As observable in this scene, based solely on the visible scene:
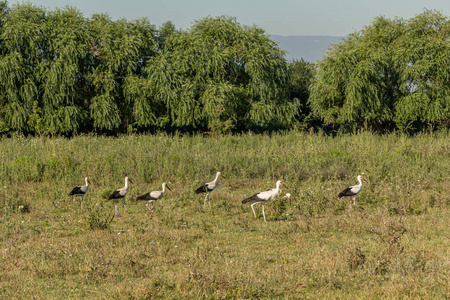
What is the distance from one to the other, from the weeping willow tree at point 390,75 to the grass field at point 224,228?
10694 mm

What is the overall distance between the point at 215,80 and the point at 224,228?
22580 mm

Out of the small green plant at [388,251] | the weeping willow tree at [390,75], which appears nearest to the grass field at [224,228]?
the small green plant at [388,251]

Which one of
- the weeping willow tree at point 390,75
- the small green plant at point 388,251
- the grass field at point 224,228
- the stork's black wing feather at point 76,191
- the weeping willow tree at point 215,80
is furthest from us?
the weeping willow tree at point 215,80

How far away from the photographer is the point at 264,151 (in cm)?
1969

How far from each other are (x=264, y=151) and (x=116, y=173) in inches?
255

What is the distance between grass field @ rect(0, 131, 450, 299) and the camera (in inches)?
275

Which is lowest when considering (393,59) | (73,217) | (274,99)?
(73,217)

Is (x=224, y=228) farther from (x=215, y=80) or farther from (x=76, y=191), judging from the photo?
(x=215, y=80)

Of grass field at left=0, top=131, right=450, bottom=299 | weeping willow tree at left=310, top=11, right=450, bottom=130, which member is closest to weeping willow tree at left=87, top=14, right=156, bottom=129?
grass field at left=0, top=131, right=450, bottom=299

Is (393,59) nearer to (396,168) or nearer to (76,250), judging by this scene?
(396,168)

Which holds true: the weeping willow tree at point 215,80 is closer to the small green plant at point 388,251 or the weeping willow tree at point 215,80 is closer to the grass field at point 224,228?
the grass field at point 224,228

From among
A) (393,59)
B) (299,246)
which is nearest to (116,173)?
(299,246)

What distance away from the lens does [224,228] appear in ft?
35.8

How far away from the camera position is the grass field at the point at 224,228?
698 centimetres
